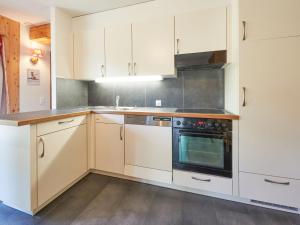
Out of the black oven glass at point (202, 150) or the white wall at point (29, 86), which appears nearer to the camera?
the black oven glass at point (202, 150)

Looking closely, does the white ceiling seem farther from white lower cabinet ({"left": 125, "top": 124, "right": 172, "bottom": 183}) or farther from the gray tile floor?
the gray tile floor

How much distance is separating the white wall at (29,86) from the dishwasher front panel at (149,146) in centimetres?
215

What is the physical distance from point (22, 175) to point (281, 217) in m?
2.30

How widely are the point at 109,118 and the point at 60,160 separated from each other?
73 centimetres

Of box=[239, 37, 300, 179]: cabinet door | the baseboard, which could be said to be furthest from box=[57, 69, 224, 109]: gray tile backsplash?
the baseboard

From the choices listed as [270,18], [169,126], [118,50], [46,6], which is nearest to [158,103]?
[169,126]

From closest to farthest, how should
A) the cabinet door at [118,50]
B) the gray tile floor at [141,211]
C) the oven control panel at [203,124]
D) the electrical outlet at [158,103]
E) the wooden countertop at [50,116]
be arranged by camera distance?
the wooden countertop at [50,116] < the gray tile floor at [141,211] < the oven control panel at [203,124] < the cabinet door at [118,50] < the electrical outlet at [158,103]

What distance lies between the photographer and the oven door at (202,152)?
70.8 inches

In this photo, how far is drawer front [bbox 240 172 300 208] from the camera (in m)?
1.58

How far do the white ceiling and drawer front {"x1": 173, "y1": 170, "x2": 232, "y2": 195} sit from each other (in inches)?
89.6

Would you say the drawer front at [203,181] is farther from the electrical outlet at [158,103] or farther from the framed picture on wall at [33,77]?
the framed picture on wall at [33,77]

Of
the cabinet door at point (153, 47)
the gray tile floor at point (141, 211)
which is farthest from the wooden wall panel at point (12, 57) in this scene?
the cabinet door at point (153, 47)

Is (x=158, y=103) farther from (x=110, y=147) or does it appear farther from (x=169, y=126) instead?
(x=110, y=147)

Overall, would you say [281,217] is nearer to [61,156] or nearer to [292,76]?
[292,76]
